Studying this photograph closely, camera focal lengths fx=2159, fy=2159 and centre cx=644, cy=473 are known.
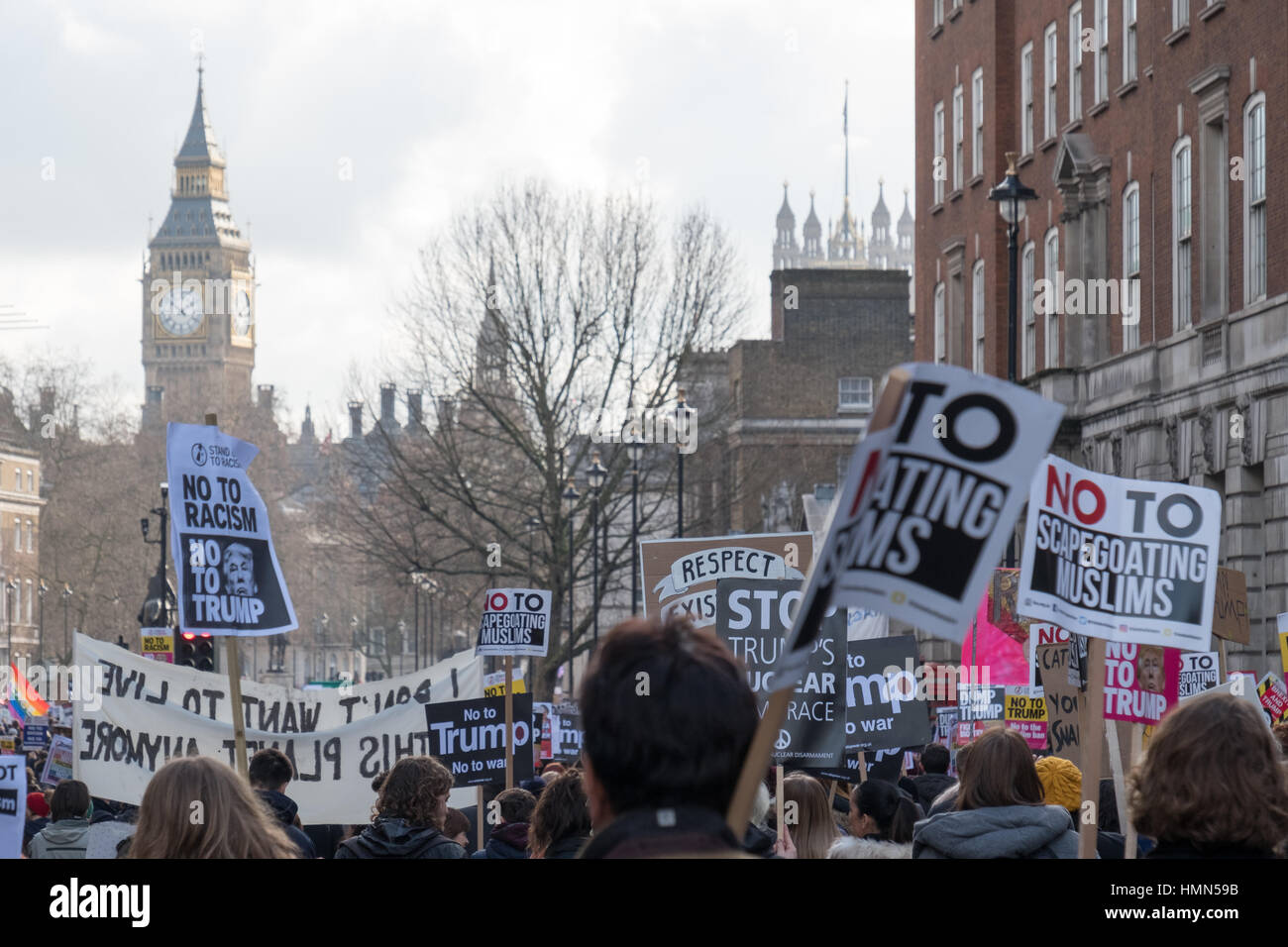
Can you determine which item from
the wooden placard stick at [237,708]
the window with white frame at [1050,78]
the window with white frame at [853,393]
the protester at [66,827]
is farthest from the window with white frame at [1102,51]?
the window with white frame at [853,393]

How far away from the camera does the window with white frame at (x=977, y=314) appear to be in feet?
141

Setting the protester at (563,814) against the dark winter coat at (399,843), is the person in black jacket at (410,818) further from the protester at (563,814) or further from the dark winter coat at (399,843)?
the protester at (563,814)

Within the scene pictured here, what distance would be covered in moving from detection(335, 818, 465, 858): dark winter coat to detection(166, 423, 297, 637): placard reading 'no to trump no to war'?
70.5 inches

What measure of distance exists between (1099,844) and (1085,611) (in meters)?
1.47

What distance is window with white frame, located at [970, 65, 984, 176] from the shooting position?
43.0 m

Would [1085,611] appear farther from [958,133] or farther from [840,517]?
[958,133]

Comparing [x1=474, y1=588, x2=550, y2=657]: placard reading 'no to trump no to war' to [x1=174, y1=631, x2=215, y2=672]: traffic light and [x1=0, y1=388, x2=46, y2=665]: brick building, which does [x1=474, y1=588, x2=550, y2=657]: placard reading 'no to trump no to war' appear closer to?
[x1=174, y1=631, x2=215, y2=672]: traffic light

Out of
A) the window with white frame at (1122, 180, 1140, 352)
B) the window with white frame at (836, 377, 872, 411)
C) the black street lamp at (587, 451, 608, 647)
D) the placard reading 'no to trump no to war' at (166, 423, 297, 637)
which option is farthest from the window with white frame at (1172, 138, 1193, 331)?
the window with white frame at (836, 377, 872, 411)

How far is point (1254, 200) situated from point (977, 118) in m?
15.9

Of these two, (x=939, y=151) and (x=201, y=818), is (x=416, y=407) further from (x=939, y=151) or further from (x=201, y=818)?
(x=201, y=818)

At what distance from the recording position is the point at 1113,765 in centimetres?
1098

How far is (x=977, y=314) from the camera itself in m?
43.3

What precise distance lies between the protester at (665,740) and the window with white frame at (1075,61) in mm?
34974

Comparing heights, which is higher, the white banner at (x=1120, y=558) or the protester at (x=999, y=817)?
the white banner at (x=1120, y=558)
